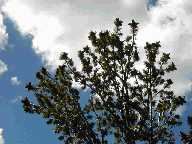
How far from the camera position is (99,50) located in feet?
110

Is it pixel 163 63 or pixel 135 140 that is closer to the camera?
pixel 135 140

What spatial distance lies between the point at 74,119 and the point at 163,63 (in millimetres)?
6758

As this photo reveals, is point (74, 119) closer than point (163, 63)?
Yes

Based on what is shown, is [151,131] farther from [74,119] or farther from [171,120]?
[74,119]

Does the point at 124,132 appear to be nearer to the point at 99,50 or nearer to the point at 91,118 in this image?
the point at 91,118

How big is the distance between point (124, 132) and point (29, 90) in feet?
20.6

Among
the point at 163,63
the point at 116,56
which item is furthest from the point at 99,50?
the point at 163,63

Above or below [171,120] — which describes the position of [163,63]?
above

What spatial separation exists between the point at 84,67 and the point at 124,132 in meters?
4.66

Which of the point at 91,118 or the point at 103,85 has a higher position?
the point at 103,85

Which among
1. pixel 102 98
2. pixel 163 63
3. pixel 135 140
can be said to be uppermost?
pixel 163 63

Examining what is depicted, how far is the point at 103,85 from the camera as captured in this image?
33375 millimetres

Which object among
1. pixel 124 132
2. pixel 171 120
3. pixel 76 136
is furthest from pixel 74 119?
pixel 171 120

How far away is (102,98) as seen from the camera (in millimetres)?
33344
